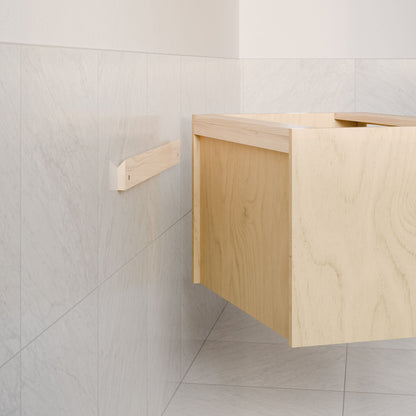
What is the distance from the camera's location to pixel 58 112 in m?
1.27

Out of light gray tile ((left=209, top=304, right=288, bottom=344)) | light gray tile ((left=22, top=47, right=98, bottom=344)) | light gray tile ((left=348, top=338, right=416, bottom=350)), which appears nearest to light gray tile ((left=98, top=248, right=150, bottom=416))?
light gray tile ((left=22, top=47, right=98, bottom=344))

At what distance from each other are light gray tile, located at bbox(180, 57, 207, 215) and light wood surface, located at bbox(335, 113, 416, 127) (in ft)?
1.66

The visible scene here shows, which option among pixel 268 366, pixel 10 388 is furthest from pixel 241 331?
pixel 10 388

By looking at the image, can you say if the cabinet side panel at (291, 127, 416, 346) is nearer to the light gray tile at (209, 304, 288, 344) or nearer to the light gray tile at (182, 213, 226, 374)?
the light gray tile at (182, 213, 226, 374)

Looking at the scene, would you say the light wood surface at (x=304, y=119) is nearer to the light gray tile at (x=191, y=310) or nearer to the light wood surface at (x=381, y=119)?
the light wood surface at (x=381, y=119)

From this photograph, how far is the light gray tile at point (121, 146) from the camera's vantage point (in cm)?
151

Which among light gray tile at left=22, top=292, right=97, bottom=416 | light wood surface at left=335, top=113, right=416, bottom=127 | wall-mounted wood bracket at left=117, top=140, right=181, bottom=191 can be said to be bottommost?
light gray tile at left=22, top=292, right=97, bottom=416

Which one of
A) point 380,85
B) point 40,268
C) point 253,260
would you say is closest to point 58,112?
point 40,268

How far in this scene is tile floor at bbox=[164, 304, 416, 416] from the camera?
2.07 meters

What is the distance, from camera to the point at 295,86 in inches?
126

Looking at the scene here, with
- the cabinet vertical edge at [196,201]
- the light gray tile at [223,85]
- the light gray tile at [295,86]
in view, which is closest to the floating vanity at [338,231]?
the cabinet vertical edge at [196,201]

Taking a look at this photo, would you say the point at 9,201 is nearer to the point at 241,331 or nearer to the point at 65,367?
the point at 65,367

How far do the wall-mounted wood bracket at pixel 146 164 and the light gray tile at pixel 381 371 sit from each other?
0.93 metres

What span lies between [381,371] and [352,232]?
990 mm
